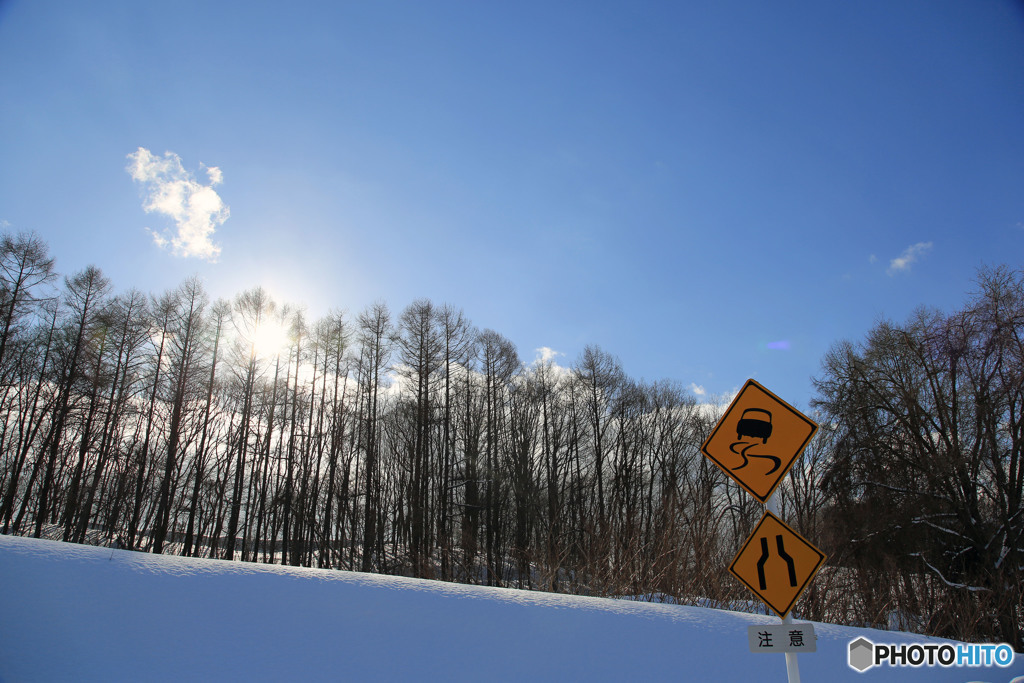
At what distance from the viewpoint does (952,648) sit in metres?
6.29

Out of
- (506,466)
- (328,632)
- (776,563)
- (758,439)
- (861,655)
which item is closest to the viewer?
(776,563)

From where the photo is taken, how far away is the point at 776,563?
3.73 meters

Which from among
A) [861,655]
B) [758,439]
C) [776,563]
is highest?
[758,439]

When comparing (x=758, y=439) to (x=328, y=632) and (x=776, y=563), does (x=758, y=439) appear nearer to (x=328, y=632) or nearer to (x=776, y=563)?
(x=776, y=563)

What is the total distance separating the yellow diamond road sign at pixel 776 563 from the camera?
11.9ft

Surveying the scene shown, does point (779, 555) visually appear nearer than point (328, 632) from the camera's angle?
Yes

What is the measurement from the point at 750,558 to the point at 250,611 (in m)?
4.92

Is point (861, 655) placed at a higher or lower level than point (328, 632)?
lower

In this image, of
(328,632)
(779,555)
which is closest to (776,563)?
(779,555)

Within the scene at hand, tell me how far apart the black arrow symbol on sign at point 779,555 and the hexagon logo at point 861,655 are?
267cm

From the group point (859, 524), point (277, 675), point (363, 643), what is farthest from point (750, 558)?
point (859, 524)

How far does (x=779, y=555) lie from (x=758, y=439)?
2.96ft

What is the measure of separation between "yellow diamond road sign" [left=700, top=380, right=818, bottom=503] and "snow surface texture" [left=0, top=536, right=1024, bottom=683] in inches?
86.1

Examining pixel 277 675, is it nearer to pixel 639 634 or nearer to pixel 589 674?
pixel 589 674
